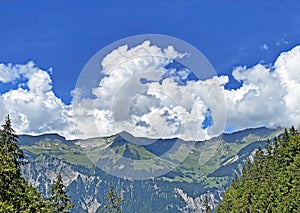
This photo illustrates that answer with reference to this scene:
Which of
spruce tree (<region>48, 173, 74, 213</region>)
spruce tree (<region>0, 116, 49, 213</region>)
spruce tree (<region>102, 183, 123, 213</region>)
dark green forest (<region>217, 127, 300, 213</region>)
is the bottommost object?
spruce tree (<region>0, 116, 49, 213</region>)

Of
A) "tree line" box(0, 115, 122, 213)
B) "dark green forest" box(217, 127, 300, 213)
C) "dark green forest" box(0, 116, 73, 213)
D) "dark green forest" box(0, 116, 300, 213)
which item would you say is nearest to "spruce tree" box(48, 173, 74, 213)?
"dark green forest" box(0, 116, 300, 213)

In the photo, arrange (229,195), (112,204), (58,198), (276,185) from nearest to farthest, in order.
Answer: (58,198), (112,204), (276,185), (229,195)

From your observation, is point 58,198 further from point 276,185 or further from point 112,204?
point 276,185

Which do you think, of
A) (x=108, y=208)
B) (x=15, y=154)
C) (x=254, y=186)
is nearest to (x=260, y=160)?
(x=254, y=186)

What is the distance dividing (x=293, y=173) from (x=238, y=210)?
41.3 meters

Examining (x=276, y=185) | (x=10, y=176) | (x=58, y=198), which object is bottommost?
(x=10, y=176)

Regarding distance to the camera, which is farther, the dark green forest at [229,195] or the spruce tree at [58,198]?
the spruce tree at [58,198]

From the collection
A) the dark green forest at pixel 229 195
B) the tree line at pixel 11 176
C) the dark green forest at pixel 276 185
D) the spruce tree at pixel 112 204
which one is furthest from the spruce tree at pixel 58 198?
the dark green forest at pixel 276 185

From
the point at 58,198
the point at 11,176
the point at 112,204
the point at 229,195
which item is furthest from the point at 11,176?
the point at 229,195

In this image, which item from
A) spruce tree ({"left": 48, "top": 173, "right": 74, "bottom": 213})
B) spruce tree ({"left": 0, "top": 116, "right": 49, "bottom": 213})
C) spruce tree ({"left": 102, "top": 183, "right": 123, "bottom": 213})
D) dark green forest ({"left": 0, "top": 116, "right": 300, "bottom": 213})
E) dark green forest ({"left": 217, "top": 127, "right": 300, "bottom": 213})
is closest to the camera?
spruce tree ({"left": 0, "top": 116, "right": 49, "bottom": 213})

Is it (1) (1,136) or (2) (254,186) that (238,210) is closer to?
(2) (254,186)

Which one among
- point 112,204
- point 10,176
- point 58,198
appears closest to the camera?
point 10,176

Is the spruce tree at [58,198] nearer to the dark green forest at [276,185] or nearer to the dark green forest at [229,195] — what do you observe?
the dark green forest at [229,195]

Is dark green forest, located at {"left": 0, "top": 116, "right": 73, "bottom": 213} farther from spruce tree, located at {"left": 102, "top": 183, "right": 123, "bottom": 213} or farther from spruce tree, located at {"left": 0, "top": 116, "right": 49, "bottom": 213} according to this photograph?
spruce tree, located at {"left": 102, "top": 183, "right": 123, "bottom": 213}
